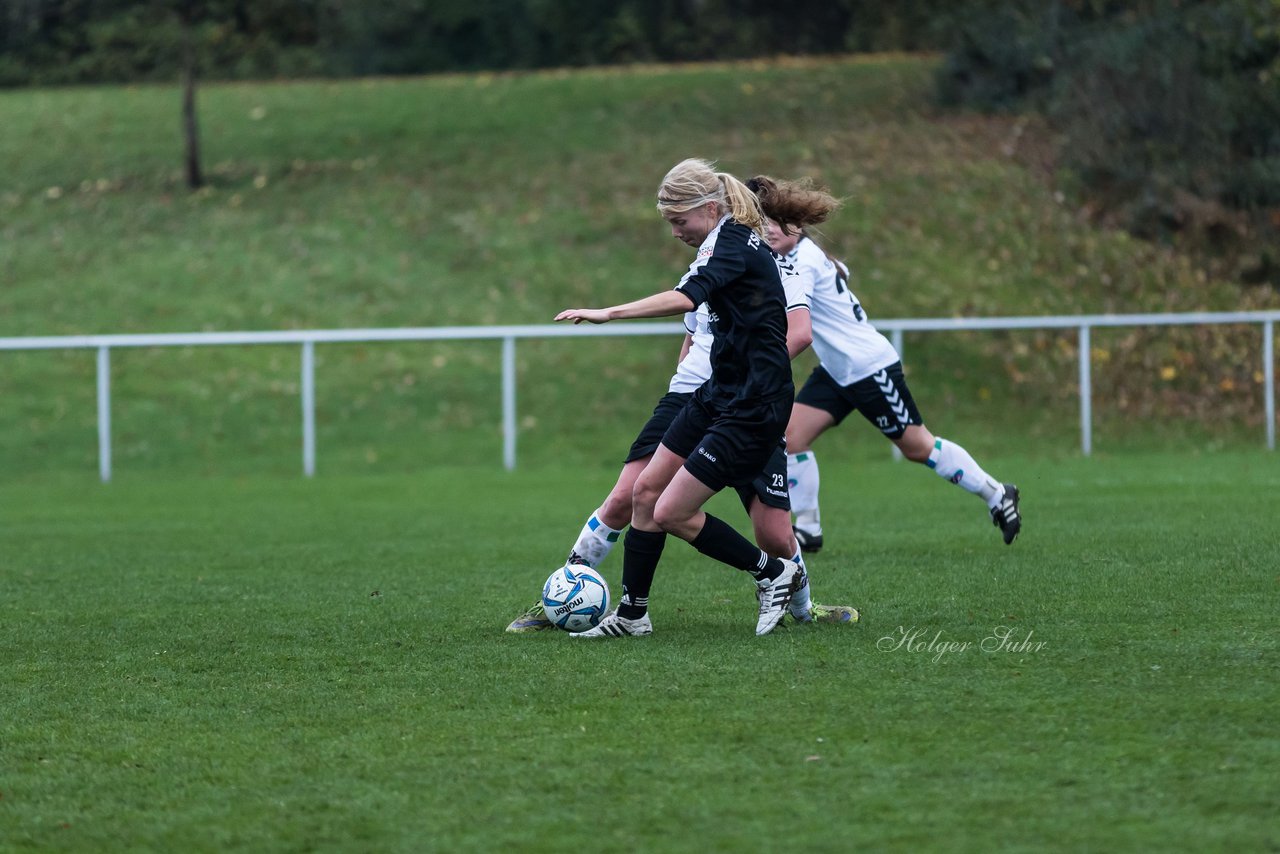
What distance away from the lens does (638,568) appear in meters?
6.35

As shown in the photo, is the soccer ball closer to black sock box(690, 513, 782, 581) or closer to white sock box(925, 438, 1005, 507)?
black sock box(690, 513, 782, 581)

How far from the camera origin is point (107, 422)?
15.9 metres

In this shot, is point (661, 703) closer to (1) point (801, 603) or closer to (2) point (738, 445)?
(2) point (738, 445)

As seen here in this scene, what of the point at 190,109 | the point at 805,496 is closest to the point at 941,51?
the point at 190,109

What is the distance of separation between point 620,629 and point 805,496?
292 centimetres

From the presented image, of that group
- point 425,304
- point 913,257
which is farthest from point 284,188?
point 913,257

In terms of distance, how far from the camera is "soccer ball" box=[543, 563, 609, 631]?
6535 mm

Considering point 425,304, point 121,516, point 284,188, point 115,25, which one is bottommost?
point 121,516

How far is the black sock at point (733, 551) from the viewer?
Answer: 633cm

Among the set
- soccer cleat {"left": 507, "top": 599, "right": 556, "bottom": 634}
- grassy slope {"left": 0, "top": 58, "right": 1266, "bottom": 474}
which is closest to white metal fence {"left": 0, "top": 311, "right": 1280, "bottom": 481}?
grassy slope {"left": 0, "top": 58, "right": 1266, "bottom": 474}

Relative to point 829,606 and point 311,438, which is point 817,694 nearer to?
point 829,606

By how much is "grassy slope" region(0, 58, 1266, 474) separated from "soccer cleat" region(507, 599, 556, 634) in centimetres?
1040

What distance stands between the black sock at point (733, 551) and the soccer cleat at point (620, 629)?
1.25ft

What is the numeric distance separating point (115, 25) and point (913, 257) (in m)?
25.3
